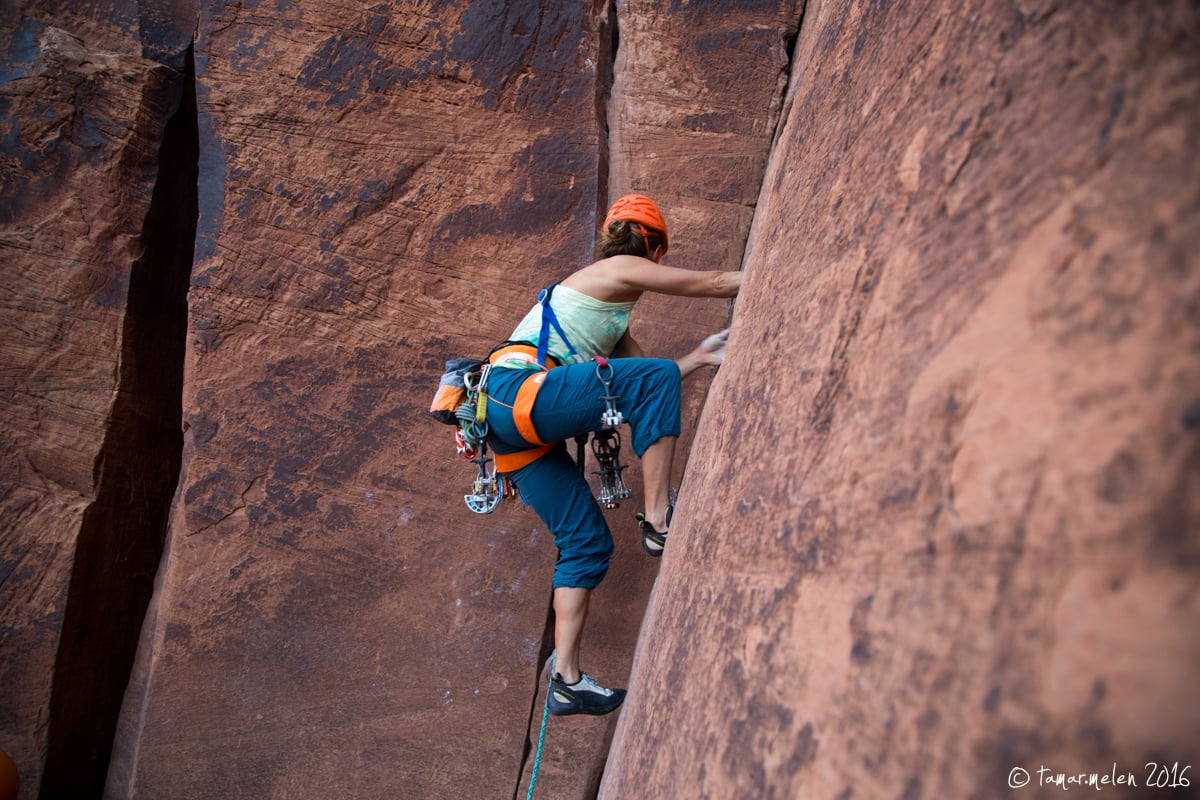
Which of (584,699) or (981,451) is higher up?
(981,451)

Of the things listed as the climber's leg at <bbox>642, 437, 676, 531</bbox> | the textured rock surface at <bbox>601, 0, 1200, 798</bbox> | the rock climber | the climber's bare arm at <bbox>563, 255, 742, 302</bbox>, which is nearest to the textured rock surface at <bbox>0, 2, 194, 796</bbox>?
the rock climber

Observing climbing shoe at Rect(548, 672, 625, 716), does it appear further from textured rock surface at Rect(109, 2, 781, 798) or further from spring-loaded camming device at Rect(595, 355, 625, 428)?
spring-loaded camming device at Rect(595, 355, 625, 428)

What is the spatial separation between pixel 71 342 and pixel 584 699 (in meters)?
2.51

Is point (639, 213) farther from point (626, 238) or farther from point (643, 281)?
point (643, 281)

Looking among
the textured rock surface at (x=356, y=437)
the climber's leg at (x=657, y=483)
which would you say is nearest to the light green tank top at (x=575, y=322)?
the climber's leg at (x=657, y=483)

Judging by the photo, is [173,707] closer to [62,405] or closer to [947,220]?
[62,405]

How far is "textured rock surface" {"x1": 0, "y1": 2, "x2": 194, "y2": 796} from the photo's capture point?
3.11m

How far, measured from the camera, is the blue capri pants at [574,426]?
2.19m

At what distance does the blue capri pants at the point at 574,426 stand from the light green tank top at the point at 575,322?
0.16 m

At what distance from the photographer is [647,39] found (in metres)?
3.34

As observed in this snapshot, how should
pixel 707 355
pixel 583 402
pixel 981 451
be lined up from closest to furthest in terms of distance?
pixel 981 451 → pixel 583 402 → pixel 707 355

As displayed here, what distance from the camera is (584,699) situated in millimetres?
2396

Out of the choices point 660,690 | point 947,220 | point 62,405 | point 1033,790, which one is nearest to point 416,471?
point 62,405

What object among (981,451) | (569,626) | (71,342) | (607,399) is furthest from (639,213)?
(71,342)
